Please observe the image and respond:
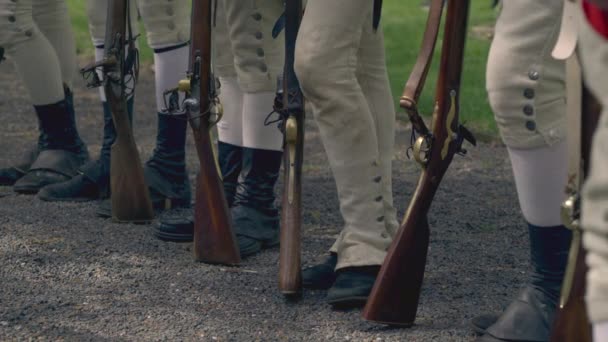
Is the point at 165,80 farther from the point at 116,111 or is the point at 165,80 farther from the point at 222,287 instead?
the point at 222,287

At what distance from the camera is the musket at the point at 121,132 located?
5.02 metres

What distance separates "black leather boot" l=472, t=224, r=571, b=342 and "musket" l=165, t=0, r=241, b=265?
1.27 metres

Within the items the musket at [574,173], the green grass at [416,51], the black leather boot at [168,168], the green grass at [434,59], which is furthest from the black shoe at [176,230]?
the green grass at [416,51]

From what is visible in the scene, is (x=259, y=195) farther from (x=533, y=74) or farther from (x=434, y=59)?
(x=434, y=59)

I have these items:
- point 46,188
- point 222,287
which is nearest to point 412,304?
point 222,287

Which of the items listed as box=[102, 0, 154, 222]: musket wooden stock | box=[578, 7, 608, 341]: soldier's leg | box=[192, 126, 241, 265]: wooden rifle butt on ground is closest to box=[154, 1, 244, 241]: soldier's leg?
box=[102, 0, 154, 222]: musket wooden stock

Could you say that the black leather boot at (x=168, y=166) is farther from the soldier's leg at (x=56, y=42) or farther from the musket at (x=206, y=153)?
the musket at (x=206, y=153)

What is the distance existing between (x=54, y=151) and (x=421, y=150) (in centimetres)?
285

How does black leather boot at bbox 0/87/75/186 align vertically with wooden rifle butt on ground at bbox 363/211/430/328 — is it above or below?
below

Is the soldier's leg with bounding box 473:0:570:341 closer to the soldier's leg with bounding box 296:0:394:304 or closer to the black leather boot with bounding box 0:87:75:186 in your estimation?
the soldier's leg with bounding box 296:0:394:304

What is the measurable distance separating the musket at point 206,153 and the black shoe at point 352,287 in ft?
1.98

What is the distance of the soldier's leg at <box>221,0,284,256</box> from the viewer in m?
4.64

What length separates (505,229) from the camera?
5086 millimetres

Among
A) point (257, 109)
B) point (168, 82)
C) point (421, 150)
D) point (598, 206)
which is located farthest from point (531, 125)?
point (168, 82)
